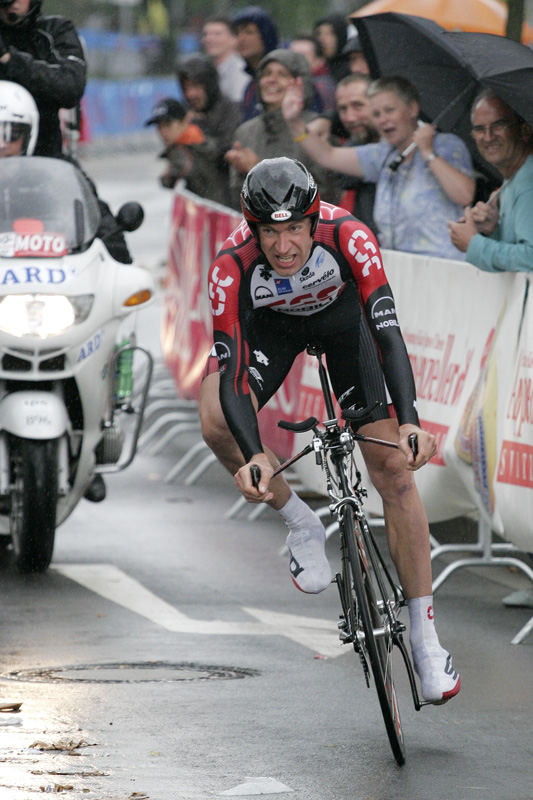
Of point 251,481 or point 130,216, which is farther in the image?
point 130,216

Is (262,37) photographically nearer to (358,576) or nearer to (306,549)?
(306,549)

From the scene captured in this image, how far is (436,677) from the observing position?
6184mm

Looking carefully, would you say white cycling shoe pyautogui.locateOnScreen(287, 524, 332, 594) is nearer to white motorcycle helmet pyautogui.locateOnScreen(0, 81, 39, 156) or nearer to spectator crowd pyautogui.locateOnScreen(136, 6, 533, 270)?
spectator crowd pyautogui.locateOnScreen(136, 6, 533, 270)

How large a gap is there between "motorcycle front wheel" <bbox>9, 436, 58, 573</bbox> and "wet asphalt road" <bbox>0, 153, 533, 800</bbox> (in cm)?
23

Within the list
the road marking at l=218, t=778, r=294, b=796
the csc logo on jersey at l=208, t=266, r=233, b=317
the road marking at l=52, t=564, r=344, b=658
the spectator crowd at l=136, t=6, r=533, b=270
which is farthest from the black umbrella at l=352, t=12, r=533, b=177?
the road marking at l=218, t=778, r=294, b=796

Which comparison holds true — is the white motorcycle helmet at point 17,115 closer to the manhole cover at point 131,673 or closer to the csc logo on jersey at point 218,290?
the manhole cover at point 131,673

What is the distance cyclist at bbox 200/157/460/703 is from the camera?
5957mm

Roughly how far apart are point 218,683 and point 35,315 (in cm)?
250

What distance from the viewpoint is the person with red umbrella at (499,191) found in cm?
852

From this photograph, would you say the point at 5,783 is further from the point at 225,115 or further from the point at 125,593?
the point at 225,115

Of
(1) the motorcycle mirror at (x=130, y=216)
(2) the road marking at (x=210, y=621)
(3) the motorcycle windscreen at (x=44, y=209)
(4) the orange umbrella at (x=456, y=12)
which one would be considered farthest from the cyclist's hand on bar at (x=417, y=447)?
(4) the orange umbrella at (x=456, y=12)

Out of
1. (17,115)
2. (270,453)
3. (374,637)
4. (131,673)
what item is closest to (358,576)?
A: (374,637)

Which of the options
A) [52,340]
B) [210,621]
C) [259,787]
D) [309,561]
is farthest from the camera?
[52,340]

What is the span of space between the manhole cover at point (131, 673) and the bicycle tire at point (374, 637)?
1.32 m
